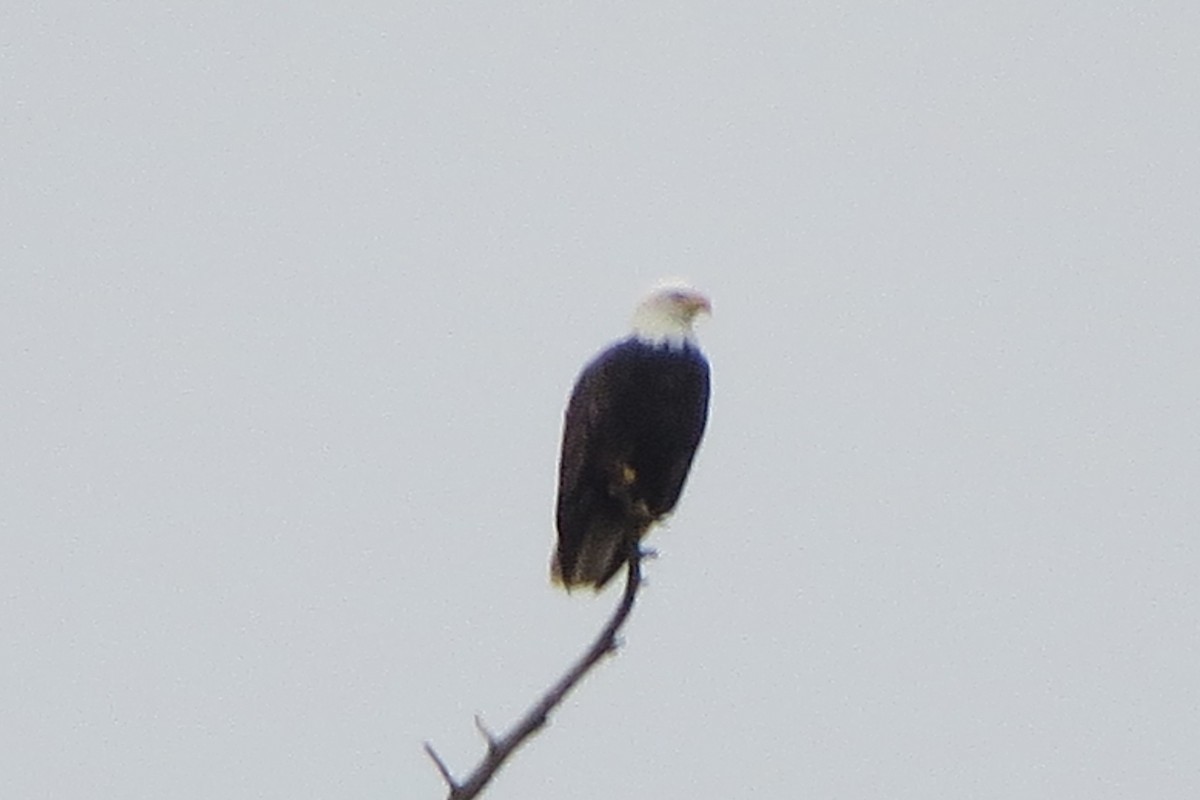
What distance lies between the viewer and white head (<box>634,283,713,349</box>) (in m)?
8.97

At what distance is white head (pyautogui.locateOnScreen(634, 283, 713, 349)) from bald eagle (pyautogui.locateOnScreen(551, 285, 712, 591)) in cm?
7

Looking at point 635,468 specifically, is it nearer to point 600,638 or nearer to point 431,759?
point 600,638

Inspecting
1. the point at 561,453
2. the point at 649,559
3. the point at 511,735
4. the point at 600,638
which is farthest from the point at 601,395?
the point at 511,735

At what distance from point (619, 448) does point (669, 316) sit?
2.27ft

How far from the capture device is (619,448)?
28.1ft

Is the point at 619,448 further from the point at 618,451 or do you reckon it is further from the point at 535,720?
the point at 535,720

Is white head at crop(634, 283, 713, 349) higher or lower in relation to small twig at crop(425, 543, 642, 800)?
higher

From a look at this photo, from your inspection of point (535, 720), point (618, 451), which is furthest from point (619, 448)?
point (535, 720)

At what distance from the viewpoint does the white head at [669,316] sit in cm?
897

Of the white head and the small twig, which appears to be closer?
the small twig

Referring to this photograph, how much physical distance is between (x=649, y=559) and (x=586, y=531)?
1.24 meters

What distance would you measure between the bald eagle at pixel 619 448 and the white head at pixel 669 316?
0.22 feet

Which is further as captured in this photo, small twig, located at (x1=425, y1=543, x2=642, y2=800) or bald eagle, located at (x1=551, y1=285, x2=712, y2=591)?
bald eagle, located at (x1=551, y1=285, x2=712, y2=591)

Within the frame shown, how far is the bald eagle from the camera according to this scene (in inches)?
338
